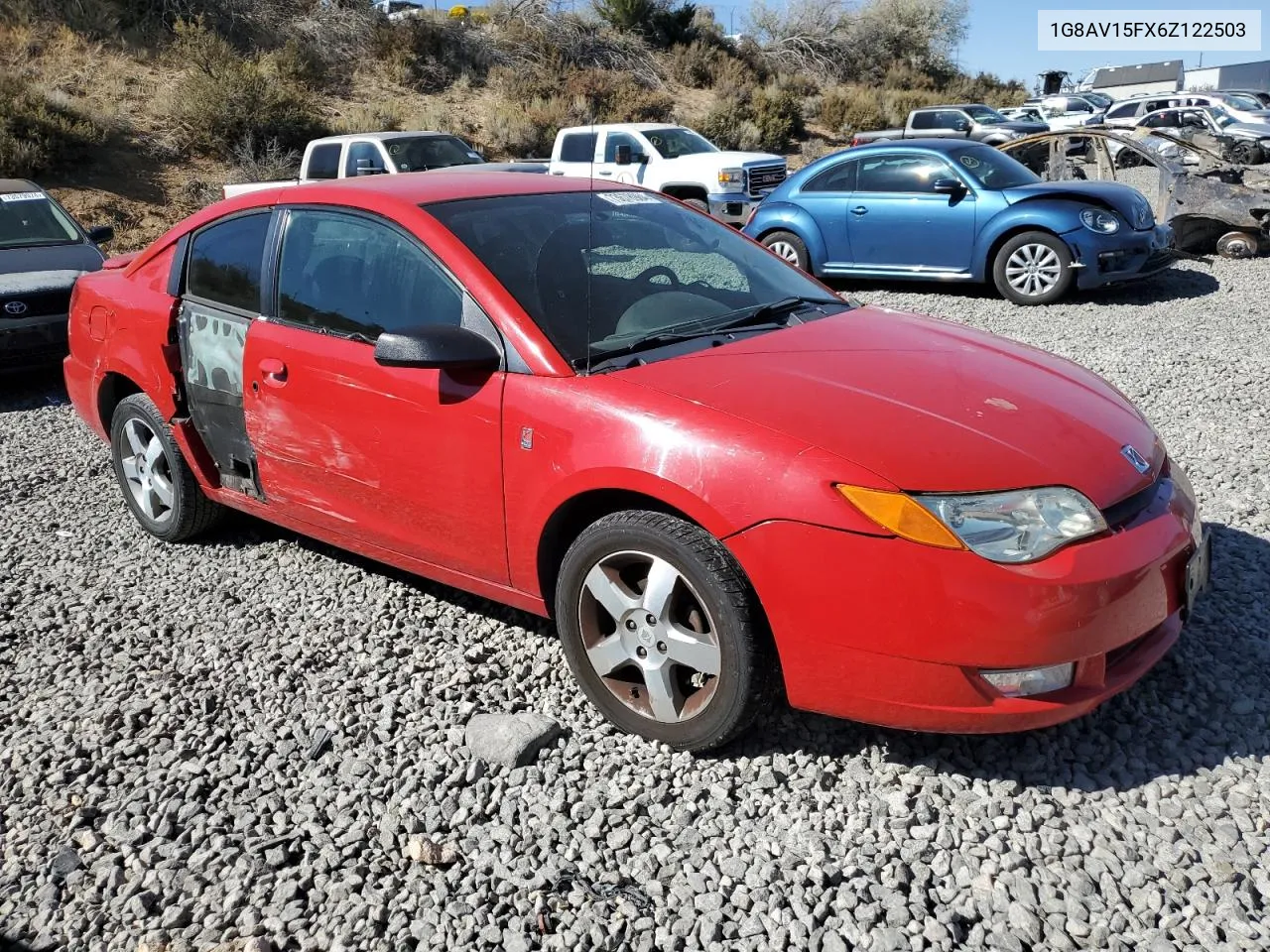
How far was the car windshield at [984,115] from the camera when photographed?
27484 mm

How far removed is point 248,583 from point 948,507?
3064 mm

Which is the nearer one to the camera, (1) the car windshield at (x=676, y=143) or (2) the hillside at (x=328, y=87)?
(1) the car windshield at (x=676, y=143)

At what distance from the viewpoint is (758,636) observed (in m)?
2.73

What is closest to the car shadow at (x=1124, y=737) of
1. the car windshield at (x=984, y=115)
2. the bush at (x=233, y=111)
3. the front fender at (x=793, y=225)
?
the front fender at (x=793, y=225)

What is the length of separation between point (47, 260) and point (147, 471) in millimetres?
4981

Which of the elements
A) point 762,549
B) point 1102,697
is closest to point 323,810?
point 762,549

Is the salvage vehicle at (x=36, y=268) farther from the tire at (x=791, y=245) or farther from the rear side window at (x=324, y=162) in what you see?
the tire at (x=791, y=245)

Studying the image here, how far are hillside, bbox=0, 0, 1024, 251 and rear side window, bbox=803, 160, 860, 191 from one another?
6483 millimetres

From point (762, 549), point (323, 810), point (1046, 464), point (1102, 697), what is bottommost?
point (323, 810)

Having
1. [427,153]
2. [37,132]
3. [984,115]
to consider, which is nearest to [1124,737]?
[427,153]

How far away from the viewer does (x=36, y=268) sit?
328 inches

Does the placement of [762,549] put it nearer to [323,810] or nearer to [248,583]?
[323,810]

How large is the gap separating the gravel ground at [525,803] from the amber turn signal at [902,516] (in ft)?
2.56

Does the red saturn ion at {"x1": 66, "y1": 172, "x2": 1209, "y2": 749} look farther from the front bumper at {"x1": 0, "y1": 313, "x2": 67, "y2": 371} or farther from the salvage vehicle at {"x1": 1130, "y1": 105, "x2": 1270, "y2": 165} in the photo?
the salvage vehicle at {"x1": 1130, "y1": 105, "x2": 1270, "y2": 165}
